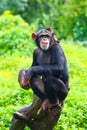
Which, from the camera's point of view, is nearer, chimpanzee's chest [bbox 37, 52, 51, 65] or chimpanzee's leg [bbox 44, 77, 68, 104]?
chimpanzee's leg [bbox 44, 77, 68, 104]

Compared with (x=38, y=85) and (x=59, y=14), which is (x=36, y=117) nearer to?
(x=38, y=85)

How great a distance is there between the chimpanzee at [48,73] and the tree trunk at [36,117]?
13.9 inches

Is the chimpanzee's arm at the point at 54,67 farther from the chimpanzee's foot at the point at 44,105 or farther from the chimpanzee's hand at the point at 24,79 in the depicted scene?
the chimpanzee's foot at the point at 44,105

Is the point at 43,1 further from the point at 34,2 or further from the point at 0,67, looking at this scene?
the point at 0,67

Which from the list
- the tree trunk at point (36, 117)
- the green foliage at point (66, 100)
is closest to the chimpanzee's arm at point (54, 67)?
the tree trunk at point (36, 117)

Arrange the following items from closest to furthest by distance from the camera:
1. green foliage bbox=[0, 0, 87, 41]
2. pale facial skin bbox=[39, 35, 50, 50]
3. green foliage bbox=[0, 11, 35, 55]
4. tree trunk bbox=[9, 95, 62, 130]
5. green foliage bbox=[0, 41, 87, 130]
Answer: pale facial skin bbox=[39, 35, 50, 50] < tree trunk bbox=[9, 95, 62, 130] < green foliage bbox=[0, 41, 87, 130] < green foliage bbox=[0, 11, 35, 55] < green foliage bbox=[0, 0, 87, 41]

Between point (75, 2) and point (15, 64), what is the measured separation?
26.5ft

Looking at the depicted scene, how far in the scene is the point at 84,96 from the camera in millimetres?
8133

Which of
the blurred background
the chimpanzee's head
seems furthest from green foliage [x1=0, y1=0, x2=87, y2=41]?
the chimpanzee's head

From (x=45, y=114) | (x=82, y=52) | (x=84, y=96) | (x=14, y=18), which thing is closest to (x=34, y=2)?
(x=14, y=18)

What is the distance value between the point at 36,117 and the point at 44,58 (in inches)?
31.7

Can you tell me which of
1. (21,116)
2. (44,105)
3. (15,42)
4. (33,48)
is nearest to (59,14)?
(33,48)

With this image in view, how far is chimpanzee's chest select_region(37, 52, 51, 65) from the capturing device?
4.94m

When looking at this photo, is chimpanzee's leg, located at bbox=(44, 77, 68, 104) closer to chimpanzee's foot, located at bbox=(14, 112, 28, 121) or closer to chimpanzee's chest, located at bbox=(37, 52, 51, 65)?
chimpanzee's chest, located at bbox=(37, 52, 51, 65)
